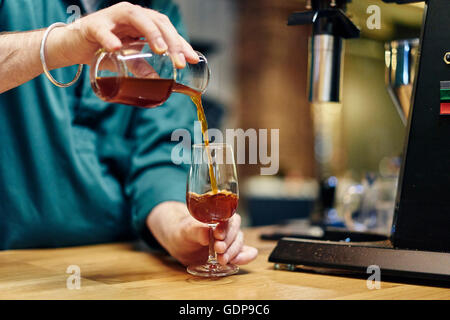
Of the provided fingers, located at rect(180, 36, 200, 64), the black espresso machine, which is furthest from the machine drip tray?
fingers, located at rect(180, 36, 200, 64)

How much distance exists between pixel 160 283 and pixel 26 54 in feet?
1.43

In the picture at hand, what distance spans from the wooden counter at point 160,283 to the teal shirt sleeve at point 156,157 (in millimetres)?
153

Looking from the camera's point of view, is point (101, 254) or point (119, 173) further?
point (119, 173)

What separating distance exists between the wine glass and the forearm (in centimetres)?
28

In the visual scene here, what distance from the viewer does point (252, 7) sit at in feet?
20.2

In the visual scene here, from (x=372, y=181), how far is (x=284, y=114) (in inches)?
174

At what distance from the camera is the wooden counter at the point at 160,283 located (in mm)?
779

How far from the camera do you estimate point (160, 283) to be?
87cm

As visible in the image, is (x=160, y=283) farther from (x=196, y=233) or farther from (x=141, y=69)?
(x=141, y=69)

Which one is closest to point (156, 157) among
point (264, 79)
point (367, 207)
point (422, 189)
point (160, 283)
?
point (160, 283)

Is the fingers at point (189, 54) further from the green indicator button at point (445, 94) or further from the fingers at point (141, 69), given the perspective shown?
the green indicator button at point (445, 94)

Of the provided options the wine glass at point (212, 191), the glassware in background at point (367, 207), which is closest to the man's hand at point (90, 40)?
the wine glass at point (212, 191)
